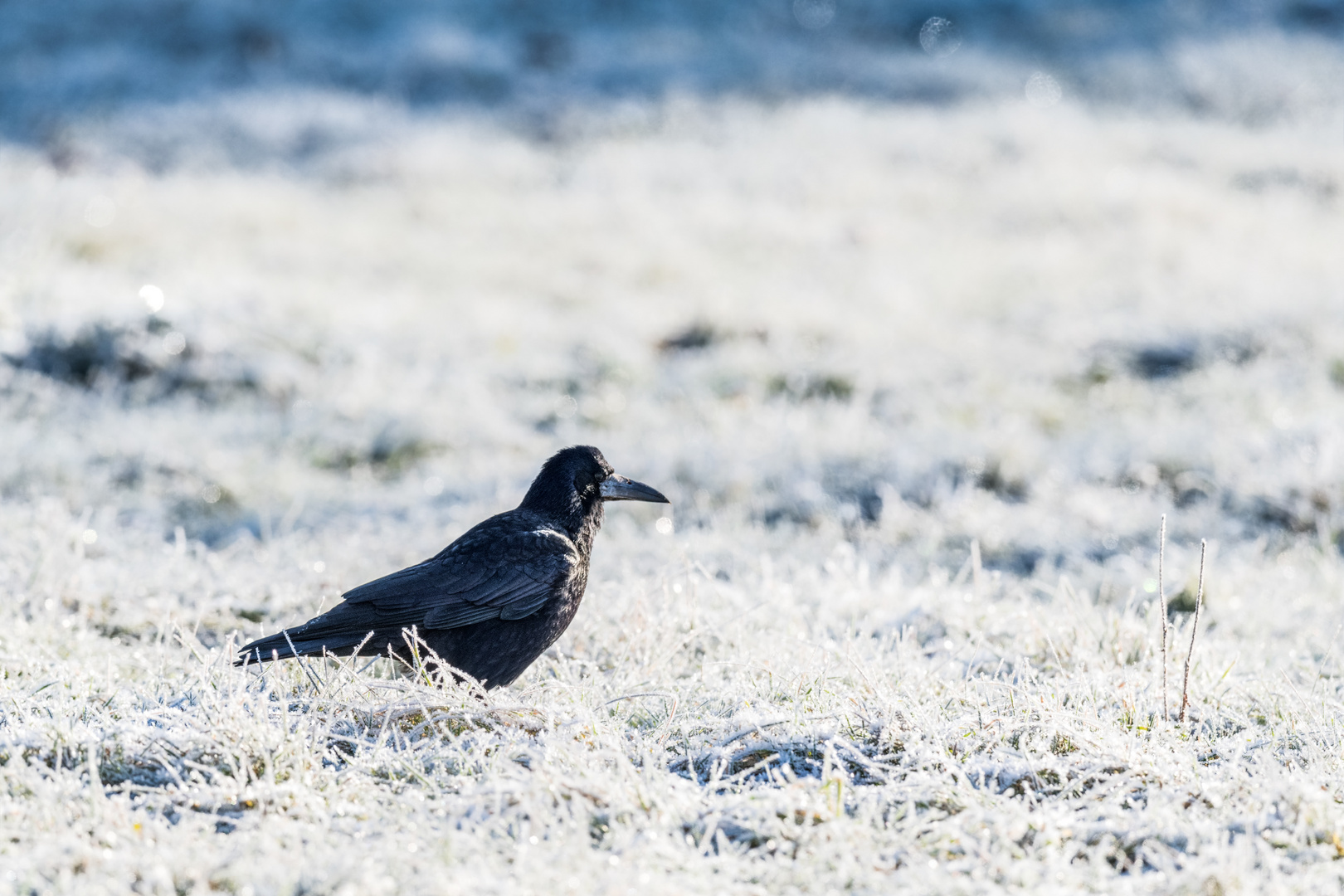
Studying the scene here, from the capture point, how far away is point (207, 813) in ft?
9.31

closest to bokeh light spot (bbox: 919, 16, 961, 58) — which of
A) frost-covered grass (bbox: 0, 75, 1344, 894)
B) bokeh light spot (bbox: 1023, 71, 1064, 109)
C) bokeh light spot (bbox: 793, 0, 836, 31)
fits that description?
bokeh light spot (bbox: 1023, 71, 1064, 109)

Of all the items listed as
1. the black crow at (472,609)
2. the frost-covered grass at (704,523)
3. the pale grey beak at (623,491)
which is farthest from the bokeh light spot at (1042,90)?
the black crow at (472,609)

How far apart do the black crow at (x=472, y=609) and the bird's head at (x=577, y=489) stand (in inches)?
9.6

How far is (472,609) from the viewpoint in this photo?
3.78m

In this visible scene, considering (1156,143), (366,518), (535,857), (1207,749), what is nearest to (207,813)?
(535,857)

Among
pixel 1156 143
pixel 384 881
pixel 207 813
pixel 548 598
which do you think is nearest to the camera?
pixel 384 881

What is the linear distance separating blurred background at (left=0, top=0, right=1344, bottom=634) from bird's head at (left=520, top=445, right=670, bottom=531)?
1365mm

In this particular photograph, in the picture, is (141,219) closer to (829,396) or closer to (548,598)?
(829,396)

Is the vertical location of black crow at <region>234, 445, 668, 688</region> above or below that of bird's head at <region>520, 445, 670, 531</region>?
below

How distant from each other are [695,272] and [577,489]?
1049cm

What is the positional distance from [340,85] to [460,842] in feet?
85.8

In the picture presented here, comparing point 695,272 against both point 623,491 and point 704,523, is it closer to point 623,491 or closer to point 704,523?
point 704,523

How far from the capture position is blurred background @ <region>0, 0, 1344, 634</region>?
7.29m

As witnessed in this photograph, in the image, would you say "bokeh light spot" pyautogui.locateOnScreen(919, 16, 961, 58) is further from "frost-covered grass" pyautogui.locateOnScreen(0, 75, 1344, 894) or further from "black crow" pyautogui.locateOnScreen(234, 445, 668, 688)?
"black crow" pyautogui.locateOnScreen(234, 445, 668, 688)
